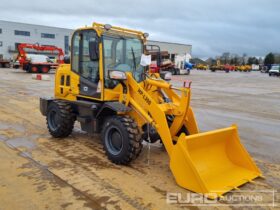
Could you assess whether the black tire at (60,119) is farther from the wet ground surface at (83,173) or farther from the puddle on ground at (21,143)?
the puddle on ground at (21,143)

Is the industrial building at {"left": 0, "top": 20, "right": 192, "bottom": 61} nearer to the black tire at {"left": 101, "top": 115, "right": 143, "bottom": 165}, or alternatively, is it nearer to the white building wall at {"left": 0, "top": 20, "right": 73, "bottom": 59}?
the white building wall at {"left": 0, "top": 20, "right": 73, "bottom": 59}

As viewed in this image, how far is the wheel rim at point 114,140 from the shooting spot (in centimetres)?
512

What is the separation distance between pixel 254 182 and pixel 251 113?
22.8 ft

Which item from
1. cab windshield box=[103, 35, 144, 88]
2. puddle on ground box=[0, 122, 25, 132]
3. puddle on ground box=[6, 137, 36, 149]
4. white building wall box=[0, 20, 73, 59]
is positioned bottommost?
puddle on ground box=[6, 137, 36, 149]

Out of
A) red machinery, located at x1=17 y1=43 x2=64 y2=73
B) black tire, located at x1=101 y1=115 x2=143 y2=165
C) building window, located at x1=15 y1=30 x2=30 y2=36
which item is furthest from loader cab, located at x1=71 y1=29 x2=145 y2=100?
building window, located at x1=15 y1=30 x2=30 y2=36

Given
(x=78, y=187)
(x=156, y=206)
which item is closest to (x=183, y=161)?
(x=156, y=206)

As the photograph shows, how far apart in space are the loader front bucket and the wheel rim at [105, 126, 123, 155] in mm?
1114

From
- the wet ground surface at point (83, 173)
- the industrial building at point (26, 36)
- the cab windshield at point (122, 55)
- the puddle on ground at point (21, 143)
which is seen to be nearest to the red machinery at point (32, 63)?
the wet ground surface at point (83, 173)

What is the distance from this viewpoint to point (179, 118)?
17.4 ft

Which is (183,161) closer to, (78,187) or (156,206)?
(156,206)

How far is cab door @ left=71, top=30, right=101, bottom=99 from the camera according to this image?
581cm

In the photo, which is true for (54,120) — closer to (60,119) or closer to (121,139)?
(60,119)

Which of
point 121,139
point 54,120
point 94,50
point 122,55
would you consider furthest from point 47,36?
point 121,139

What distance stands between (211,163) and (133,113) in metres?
1.60
